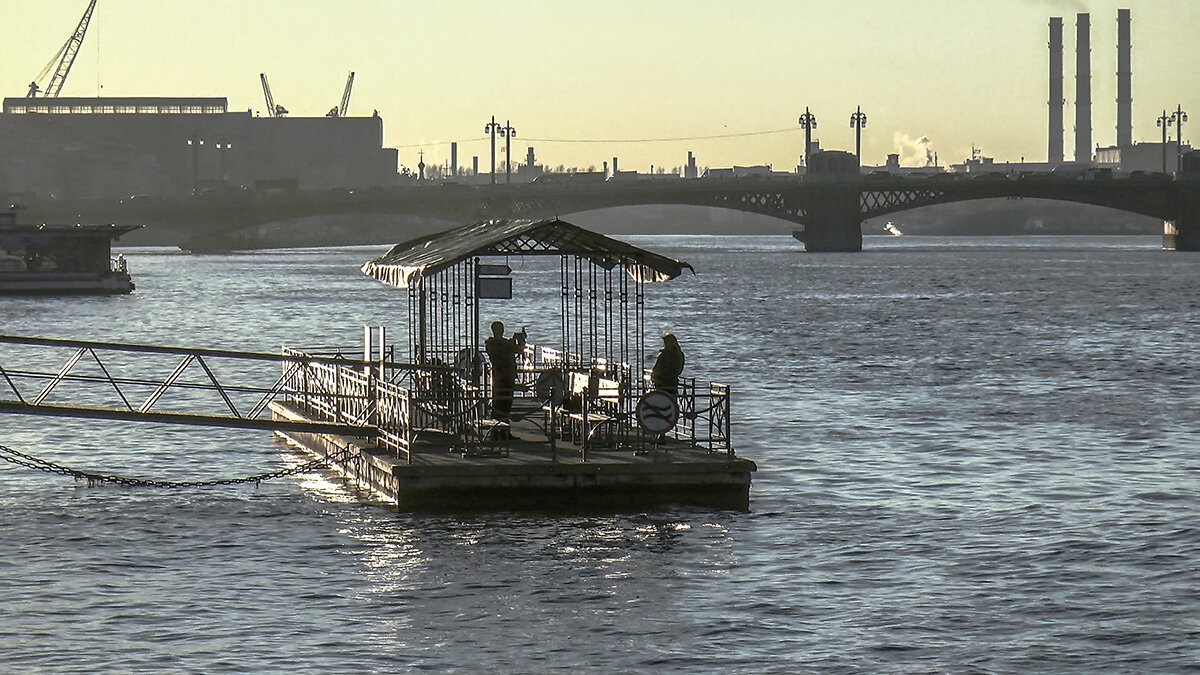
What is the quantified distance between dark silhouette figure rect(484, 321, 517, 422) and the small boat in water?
108308mm

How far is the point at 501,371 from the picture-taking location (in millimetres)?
35031

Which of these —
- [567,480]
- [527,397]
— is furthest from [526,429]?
[567,480]

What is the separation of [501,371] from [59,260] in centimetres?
11769

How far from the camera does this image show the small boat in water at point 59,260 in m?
140

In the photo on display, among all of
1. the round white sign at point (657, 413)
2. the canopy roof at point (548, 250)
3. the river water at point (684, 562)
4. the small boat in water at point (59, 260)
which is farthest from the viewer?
the small boat in water at point (59, 260)

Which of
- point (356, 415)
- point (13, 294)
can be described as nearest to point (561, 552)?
point (356, 415)

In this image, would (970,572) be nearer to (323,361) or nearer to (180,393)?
(323,361)

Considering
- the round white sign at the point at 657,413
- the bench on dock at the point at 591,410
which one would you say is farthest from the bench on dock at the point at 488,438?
the round white sign at the point at 657,413

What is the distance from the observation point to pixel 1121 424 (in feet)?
170

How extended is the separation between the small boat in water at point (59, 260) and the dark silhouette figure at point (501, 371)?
355 feet

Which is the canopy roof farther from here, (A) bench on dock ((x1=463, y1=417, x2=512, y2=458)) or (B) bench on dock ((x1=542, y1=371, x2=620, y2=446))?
(A) bench on dock ((x1=463, y1=417, x2=512, y2=458))

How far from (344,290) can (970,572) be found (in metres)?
127

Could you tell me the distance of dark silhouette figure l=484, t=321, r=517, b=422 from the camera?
1364 inches

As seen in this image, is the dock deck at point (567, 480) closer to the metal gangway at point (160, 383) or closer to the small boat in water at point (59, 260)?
the metal gangway at point (160, 383)
